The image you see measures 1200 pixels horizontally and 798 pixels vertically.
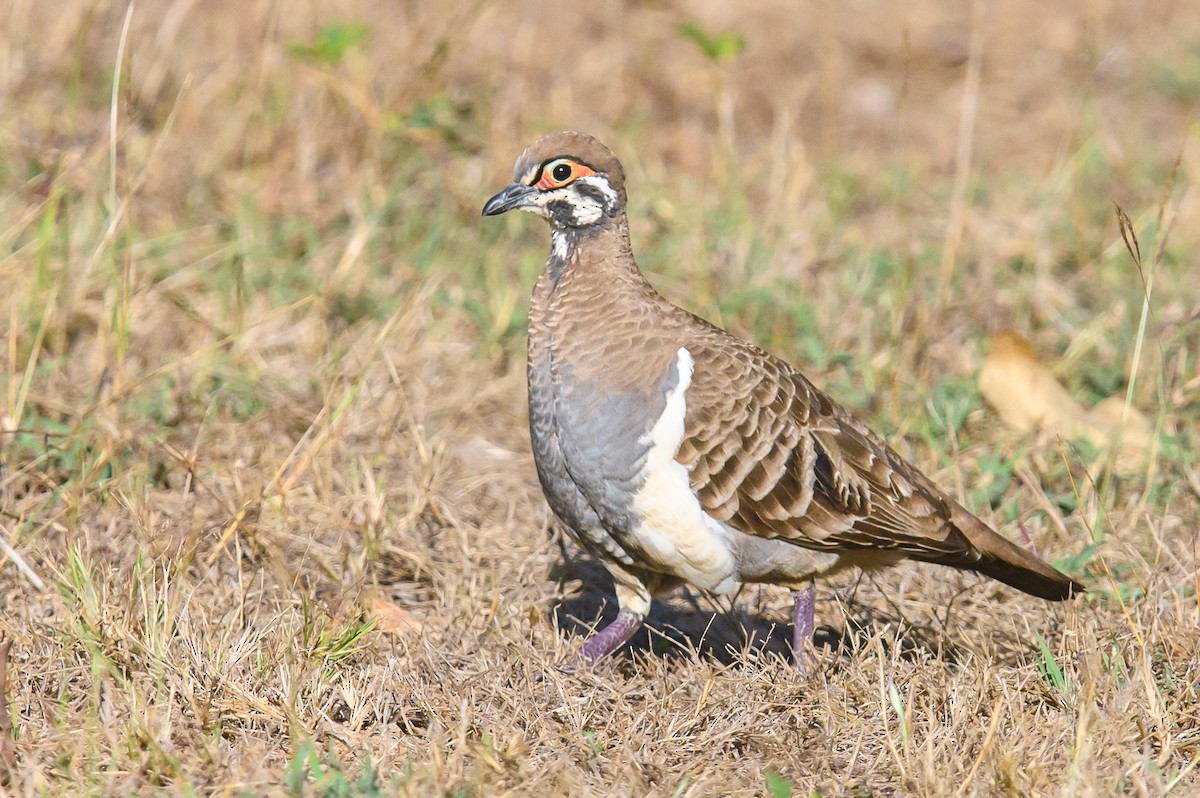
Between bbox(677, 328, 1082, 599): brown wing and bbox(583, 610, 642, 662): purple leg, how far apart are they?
463 mm

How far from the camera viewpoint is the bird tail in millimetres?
3643

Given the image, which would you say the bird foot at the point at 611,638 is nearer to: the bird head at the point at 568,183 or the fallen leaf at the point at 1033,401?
the bird head at the point at 568,183

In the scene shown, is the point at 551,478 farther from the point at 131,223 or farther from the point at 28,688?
the point at 131,223

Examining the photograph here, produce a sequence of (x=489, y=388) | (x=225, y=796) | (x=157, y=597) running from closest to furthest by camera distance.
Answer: (x=225, y=796) < (x=157, y=597) < (x=489, y=388)

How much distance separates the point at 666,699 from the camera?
3389 millimetres

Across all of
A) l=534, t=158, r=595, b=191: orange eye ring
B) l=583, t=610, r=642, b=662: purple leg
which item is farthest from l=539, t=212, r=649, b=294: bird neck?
l=583, t=610, r=642, b=662: purple leg

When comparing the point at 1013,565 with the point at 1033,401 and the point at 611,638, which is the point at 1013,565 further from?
the point at 1033,401

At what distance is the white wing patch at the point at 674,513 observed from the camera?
3406mm

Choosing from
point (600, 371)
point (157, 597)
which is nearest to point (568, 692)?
point (600, 371)

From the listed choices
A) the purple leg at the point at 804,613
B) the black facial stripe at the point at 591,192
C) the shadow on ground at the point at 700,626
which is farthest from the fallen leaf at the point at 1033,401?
the black facial stripe at the point at 591,192

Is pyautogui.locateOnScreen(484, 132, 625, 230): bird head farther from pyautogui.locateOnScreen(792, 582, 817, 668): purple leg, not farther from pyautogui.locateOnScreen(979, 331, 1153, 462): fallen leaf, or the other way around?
pyautogui.locateOnScreen(979, 331, 1153, 462): fallen leaf

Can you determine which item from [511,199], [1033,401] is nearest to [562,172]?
[511,199]

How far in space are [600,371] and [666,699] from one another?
0.80 m

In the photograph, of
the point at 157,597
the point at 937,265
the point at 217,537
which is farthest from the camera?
the point at 937,265
